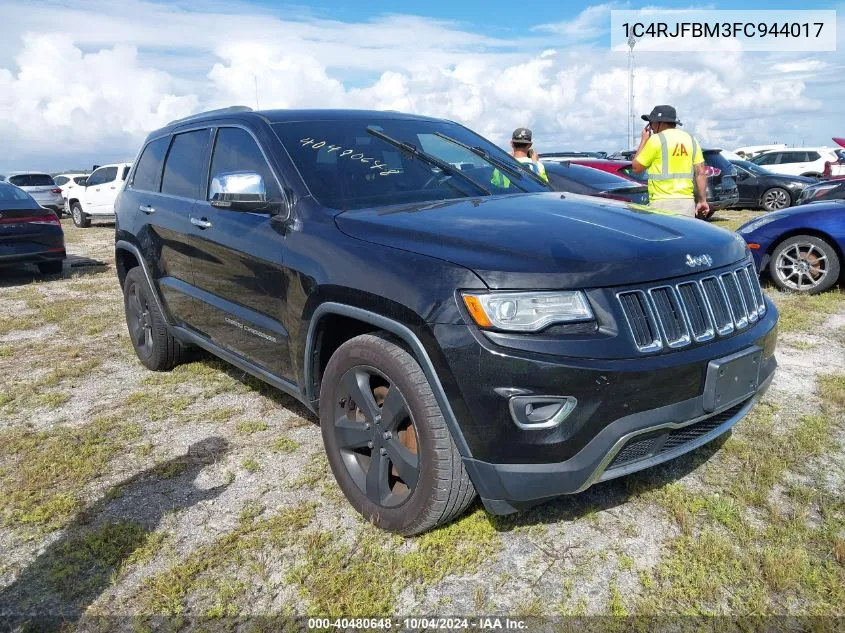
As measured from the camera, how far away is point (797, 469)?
3186 millimetres

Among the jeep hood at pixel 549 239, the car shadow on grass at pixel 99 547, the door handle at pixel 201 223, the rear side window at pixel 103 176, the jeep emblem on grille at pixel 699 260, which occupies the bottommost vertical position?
the car shadow on grass at pixel 99 547

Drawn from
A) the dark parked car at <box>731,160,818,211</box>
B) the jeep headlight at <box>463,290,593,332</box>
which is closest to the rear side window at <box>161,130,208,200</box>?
the jeep headlight at <box>463,290,593,332</box>

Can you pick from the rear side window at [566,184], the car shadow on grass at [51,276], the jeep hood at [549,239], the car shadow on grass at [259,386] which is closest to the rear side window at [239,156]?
the jeep hood at [549,239]

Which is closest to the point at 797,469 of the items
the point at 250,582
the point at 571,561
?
the point at 571,561

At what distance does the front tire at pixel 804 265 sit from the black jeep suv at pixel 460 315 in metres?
4.33

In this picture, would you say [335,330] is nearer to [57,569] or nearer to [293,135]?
[293,135]

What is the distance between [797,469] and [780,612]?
114 cm

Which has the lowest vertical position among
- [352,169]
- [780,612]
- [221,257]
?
[780,612]

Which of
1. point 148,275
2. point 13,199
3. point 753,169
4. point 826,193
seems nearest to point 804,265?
point 826,193

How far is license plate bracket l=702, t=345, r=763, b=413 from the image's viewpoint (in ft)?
7.82

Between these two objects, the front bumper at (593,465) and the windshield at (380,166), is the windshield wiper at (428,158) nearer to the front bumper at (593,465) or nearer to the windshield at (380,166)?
the windshield at (380,166)

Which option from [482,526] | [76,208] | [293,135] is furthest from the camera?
[76,208]

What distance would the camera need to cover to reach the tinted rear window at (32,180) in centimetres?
1923

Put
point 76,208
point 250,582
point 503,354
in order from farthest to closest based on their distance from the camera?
point 76,208, point 250,582, point 503,354
